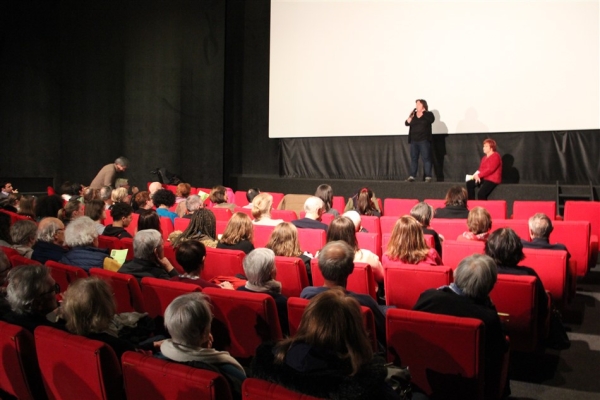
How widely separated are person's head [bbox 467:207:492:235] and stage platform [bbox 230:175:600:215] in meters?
3.97

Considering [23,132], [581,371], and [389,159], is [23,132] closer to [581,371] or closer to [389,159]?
[389,159]

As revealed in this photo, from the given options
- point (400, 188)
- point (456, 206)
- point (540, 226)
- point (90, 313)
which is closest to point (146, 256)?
point (90, 313)

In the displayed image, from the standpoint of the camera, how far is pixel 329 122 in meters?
10.3

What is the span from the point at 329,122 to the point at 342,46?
4.36 feet

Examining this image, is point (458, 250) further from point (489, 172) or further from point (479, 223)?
point (489, 172)

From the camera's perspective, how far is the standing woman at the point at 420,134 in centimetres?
876

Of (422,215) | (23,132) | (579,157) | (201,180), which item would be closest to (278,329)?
(422,215)

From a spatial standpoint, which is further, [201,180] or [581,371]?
[201,180]

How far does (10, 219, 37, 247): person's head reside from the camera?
4367 mm

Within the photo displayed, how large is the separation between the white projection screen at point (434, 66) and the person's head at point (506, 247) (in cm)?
538

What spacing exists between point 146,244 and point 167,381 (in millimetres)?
1783

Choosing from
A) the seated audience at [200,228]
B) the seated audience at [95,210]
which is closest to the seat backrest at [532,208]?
the seated audience at [200,228]

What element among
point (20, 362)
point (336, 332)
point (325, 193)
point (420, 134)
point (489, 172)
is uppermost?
point (420, 134)

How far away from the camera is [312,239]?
4.66 metres
